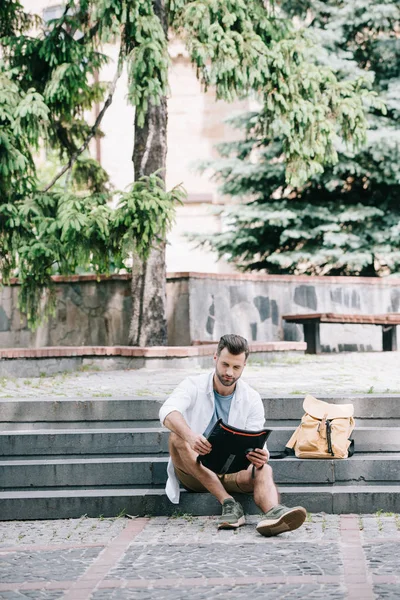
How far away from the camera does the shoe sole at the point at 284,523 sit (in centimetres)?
673

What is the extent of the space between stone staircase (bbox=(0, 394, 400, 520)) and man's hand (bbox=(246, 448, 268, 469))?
1.63 feet

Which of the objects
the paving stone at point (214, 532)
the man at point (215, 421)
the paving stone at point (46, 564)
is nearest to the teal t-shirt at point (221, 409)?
the man at point (215, 421)

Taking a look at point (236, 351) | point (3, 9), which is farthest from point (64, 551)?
point (3, 9)

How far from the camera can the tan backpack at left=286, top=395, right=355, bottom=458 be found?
783 centimetres

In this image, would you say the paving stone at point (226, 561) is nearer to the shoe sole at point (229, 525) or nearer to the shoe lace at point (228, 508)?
the shoe sole at point (229, 525)

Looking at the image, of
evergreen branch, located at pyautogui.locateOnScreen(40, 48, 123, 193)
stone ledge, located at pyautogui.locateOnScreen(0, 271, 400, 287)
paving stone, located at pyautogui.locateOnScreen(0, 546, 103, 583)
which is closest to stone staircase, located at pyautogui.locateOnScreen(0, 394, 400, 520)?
paving stone, located at pyautogui.locateOnScreen(0, 546, 103, 583)

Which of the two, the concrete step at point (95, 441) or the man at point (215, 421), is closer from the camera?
the man at point (215, 421)

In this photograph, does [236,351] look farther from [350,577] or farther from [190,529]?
[350,577]

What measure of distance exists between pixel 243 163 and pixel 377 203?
273 centimetres

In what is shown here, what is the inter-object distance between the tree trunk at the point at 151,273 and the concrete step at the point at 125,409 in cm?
577

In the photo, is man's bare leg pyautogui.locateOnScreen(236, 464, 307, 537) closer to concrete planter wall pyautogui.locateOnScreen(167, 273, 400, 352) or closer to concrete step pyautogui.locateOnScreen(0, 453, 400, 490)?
concrete step pyautogui.locateOnScreen(0, 453, 400, 490)

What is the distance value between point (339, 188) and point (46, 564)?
15.6 meters

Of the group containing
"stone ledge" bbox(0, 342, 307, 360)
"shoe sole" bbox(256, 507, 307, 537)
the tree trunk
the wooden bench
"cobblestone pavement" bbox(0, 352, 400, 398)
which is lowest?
"shoe sole" bbox(256, 507, 307, 537)

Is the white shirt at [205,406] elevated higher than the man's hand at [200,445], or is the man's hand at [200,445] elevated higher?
the white shirt at [205,406]
